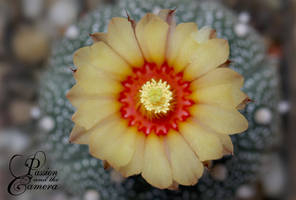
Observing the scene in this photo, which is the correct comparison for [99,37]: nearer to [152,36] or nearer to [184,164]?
[152,36]

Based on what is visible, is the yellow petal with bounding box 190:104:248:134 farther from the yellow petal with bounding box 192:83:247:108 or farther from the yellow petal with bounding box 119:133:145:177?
the yellow petal with bounding box 119:133:145:177

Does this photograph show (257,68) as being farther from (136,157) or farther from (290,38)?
(290,38)

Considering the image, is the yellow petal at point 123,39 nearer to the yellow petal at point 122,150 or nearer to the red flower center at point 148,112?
the red flower center at point 148,112

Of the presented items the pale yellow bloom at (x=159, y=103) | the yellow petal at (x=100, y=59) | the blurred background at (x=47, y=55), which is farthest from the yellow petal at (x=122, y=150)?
the blurred background at (x=47, y=55)

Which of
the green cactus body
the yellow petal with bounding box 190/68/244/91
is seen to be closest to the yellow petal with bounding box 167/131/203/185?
the yellow petal with bounding box 190/68/244/91

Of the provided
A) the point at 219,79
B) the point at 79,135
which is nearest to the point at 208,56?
the point at 219,79

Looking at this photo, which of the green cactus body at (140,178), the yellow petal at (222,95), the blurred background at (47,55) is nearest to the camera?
the yellow petal at (222,95)

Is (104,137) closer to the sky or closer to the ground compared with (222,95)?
closer to the ground
